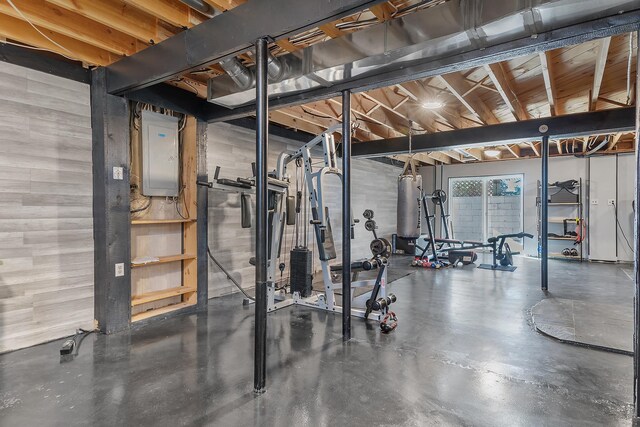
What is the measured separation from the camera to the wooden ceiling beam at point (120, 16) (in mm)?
2264

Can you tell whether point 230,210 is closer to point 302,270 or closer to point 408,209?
point 302,270

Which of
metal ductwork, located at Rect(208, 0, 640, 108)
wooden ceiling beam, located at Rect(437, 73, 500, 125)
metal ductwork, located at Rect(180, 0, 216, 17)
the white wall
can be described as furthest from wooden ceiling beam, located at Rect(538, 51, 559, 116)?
the white wall

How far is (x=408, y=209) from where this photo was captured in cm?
604

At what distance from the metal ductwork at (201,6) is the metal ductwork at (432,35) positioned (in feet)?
2.23

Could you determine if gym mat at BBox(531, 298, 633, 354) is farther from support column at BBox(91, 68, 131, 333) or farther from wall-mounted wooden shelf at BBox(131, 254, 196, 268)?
support column at BBox(91, 68, 131, 333)

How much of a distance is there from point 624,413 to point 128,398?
3054 mm

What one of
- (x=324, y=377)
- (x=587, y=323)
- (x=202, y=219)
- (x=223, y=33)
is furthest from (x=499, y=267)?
(x=223, y=33)

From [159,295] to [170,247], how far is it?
2.02 ft

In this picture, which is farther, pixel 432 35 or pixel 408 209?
pixel 408 209

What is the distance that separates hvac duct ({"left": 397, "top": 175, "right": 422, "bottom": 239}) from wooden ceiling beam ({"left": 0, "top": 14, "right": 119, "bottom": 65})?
4755mm

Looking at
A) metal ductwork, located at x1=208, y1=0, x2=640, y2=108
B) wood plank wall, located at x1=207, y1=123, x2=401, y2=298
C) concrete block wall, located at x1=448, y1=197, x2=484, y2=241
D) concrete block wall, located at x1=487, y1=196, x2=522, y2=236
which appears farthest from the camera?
concrete block wall, located at x1=448, y1=197, x2=484, y2=241

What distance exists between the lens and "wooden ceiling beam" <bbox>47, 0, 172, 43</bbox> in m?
2.26

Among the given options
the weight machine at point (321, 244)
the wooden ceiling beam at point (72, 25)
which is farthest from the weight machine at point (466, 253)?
the wooden ceiling beam at point (72, 25)

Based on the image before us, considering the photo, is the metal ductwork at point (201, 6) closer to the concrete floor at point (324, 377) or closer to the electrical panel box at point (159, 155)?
the electrical panel box at point (159, 155)
